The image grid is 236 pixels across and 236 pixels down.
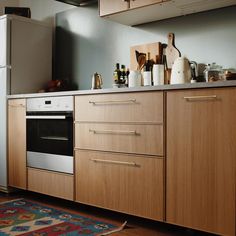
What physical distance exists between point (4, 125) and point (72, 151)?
0.96 meters

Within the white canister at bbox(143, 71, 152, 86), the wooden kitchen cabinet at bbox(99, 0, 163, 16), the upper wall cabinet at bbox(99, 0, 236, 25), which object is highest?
the wooden kitchen cabinet at bbox(99, 0, 163, 16)

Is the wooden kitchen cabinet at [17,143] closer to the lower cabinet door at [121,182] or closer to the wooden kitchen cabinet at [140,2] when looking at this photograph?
the lower cabinet door at [121,182]

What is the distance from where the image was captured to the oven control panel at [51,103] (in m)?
2.78

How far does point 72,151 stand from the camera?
2746mm

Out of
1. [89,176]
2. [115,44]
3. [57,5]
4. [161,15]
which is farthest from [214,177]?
[57,5]

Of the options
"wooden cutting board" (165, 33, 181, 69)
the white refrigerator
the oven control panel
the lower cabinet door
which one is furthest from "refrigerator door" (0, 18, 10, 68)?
"wooden cutting board" (165, 33, 181, 69)

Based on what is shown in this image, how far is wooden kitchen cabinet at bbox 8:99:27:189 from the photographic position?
126 inches

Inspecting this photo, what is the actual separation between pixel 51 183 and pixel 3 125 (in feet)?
2.74

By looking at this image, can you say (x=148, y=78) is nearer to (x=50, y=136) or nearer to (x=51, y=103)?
(x=51, y=103)

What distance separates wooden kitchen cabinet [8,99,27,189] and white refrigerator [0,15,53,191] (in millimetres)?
60

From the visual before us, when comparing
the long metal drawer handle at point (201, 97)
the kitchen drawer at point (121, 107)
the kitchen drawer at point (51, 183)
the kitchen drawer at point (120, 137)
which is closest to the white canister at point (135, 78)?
the kitchen drawer at point (121, 107)

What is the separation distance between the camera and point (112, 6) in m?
2.78

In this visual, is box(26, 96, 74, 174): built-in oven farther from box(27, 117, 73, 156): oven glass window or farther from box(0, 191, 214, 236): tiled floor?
box(0, 191, 214, 236): tiled floor

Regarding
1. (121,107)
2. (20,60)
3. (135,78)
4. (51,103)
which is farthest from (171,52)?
(20,60)
